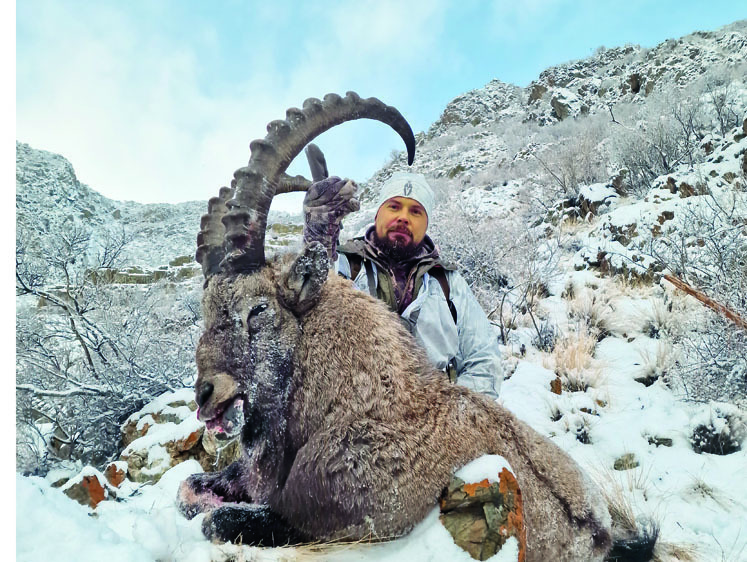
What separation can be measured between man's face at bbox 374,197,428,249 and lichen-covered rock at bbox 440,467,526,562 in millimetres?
2508

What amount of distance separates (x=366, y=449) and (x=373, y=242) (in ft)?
8.29

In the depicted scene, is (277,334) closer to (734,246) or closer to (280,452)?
(280,452)

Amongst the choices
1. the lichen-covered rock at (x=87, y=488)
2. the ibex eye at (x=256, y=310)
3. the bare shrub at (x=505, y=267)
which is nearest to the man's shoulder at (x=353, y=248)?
the ibex eye at (x=256, y=310)

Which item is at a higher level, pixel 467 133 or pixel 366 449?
pixel 467 133

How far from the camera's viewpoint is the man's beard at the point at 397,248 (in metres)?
4.27

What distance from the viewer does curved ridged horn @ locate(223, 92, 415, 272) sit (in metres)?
2.50

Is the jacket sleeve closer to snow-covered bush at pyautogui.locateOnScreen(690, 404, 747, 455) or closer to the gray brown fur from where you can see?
the gray brown fur

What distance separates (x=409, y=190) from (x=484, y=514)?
10.2 ft

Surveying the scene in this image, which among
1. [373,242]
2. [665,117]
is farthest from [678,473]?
[665,117]

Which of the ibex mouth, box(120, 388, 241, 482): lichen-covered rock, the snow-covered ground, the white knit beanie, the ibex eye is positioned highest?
the white knit beanie

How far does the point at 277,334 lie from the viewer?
2488 millimetres

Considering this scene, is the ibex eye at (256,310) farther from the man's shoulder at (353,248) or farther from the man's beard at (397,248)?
the man's beard at (397,248)

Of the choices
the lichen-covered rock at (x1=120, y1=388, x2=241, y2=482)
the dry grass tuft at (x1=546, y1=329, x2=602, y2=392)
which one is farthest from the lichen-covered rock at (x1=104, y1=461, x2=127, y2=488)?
the dry grass tuft at (x1=546, y1=329, x2=602, y2=392)

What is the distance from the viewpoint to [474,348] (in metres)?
4.09
